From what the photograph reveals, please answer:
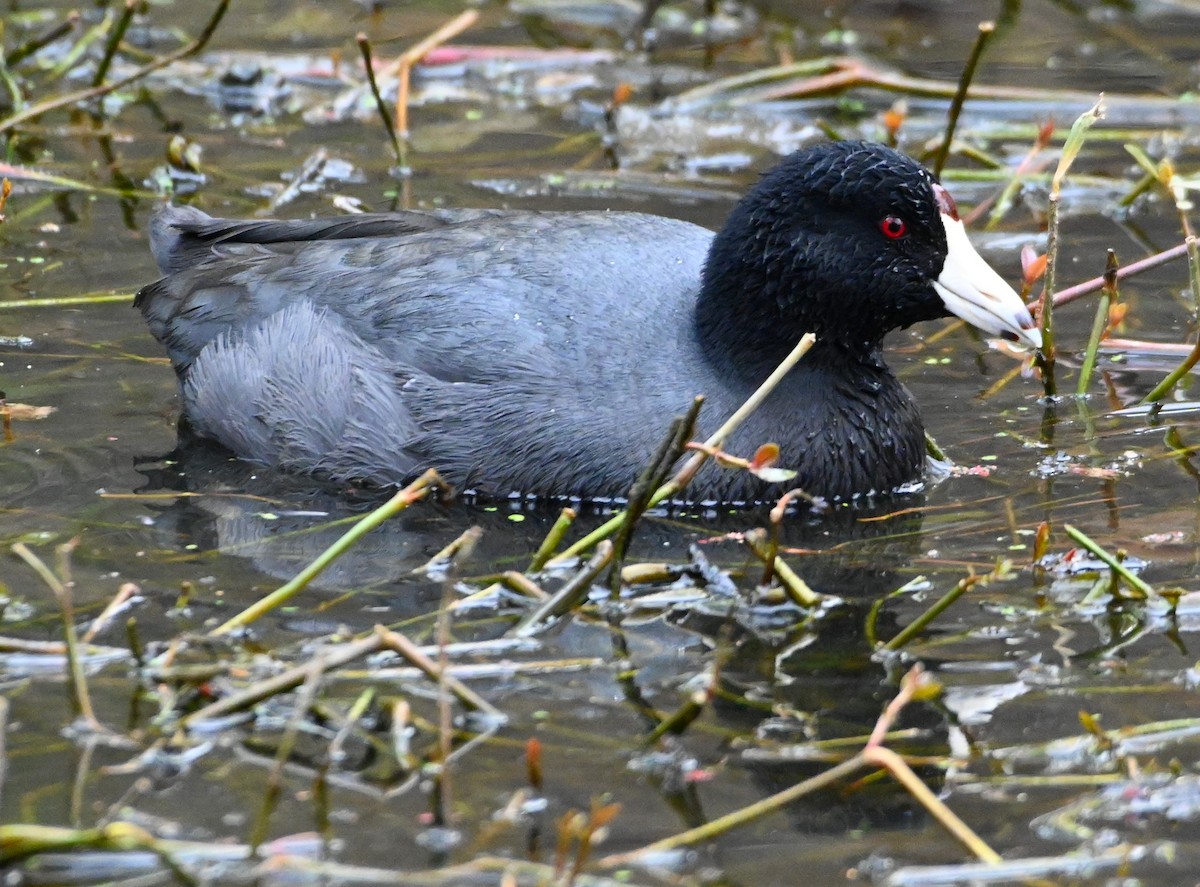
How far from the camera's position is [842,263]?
187 inches

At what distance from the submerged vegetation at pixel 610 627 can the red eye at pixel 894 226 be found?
0.47m

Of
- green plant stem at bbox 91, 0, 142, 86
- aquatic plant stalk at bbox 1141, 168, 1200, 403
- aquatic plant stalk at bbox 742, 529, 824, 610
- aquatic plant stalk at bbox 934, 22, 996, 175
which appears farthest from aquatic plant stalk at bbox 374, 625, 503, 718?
green plant stem at bbox 91, 0, 142, 86

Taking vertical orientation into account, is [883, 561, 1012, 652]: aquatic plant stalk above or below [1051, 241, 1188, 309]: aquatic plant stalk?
below

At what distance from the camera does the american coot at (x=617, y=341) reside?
4.72 metres

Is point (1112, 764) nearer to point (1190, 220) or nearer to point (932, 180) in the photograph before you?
point (932, 180)

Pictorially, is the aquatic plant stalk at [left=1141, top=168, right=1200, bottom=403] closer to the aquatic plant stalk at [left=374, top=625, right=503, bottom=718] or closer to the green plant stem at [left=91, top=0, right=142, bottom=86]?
the aquatic plant stalk at [left=374, top=625, right=503, bottom=718]

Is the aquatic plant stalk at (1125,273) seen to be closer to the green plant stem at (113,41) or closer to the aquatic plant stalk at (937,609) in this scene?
the aquatic plant stalk at (937,609)

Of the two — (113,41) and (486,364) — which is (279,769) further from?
(113,41)

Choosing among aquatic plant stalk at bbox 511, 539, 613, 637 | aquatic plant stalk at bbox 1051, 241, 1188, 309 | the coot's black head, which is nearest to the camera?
aquatic plant stalk at bbox 511, 539, 613, 637

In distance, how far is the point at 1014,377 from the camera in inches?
223

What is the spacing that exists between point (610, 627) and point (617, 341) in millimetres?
1129

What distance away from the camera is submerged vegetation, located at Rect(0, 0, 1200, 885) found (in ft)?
9.87

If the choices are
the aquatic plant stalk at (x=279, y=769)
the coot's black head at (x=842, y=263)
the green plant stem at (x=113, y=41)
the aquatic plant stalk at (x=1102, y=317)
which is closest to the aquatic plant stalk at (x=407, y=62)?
the green plant stem at (x=113, y=41)

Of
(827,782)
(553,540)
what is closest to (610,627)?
(553,540)
